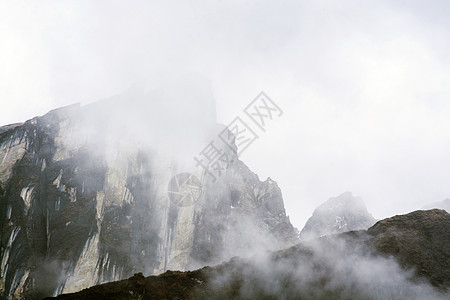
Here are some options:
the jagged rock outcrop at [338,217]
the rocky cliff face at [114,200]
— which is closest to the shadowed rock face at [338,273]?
the rocky cliff face at [114,200]

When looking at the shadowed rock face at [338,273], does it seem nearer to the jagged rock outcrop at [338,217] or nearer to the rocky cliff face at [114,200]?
the rocky cliff face at [114,200]

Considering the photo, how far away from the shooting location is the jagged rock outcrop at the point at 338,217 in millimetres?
139000

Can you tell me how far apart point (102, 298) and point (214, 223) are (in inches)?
1869

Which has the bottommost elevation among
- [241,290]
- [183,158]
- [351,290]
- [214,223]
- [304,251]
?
[351,290]

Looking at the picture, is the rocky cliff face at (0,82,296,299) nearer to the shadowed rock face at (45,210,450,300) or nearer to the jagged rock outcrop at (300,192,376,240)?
the shadowed rock face at (45,210,450,300)

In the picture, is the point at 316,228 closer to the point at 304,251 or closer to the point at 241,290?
the point at 304,251

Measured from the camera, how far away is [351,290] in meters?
50.0

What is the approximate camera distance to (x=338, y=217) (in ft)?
467

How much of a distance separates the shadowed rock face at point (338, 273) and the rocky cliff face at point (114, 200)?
18009 mm

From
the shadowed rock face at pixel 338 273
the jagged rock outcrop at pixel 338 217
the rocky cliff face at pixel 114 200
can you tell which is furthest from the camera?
the jagged rock outcrop at pixel 338 217

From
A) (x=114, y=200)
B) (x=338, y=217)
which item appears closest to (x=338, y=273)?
(x=114, y=200)

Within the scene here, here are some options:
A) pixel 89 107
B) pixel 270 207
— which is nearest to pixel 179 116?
pixel 89 107

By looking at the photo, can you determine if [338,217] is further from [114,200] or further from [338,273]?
[114,200]

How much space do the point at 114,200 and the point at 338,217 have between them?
10077 cm
